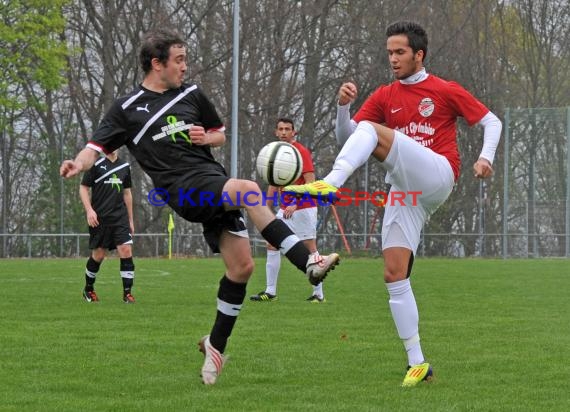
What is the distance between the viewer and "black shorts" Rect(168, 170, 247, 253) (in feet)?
20.4

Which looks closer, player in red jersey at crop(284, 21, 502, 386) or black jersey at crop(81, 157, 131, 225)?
player in red jersey at crop(284, 21, 502, 386)

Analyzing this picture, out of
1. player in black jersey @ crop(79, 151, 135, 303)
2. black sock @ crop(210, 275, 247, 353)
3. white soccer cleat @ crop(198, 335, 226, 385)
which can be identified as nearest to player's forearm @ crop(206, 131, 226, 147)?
black sock @ crop(210, 275, 247, 353)

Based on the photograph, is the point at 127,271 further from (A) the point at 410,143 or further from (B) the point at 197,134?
(A) the point at 410,143

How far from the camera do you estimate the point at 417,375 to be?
635 cm

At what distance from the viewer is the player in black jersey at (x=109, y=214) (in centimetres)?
1251

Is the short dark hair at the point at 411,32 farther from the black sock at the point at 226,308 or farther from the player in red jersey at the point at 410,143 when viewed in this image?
the black sock at the point at 226,308

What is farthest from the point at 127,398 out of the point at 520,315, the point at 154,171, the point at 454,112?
the point at 520,315

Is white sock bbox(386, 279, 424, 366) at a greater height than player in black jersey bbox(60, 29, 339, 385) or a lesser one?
lesser

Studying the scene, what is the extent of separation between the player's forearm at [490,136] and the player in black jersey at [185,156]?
137cm

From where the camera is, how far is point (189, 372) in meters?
6.77

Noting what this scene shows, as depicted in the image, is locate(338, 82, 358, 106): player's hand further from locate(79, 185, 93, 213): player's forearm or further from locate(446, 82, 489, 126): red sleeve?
locate(79, 185, 93, 213): player's forearm

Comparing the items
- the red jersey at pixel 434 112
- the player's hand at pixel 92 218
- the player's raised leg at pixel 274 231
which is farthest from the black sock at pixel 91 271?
the player's raised leg at pixel 274 231

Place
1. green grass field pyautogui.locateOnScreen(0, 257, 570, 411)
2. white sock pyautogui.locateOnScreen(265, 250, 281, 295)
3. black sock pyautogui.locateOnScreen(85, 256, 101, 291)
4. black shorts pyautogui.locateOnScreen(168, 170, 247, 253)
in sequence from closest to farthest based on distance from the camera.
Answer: green grass field pyautogui.locateOnScreen(0, 257, 570, 411) < black shorts pyautogui.locateOnScreen(168, 170, 247, 253) < black sock pyautogui.locateOnScreen(85, 256, 101, 291) < white sock pyautogui.locateOnScreen(265, 250, 281, 295)

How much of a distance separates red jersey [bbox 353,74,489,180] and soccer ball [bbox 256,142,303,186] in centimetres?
98
